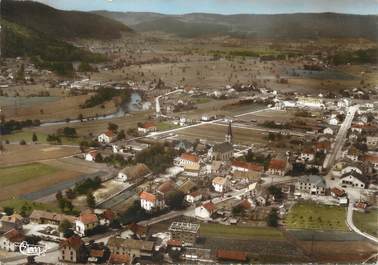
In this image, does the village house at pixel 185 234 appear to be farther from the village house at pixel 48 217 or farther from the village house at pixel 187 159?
the village house at pixel 48 217

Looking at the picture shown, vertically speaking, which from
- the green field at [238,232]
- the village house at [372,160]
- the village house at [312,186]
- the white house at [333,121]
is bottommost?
the green field at [238,232]

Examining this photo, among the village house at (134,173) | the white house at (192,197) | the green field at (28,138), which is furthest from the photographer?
the green field at (28,138)

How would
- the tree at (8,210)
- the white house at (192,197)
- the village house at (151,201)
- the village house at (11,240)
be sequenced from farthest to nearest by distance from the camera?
the white house at (192,197), the village house at (151,201), the tree at (8,210), the village house at (11,240)

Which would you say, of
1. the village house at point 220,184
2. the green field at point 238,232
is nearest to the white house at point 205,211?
the green field at point 238,232

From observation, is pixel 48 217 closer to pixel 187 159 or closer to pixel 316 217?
pixel 187 159

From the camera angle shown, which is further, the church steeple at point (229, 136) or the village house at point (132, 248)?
the church steeple at point (229, 136)

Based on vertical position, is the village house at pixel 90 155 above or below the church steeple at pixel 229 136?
below

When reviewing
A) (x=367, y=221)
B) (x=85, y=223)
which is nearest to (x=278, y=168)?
(x=367, y=221)

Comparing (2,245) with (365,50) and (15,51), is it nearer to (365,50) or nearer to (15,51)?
(15,51)
